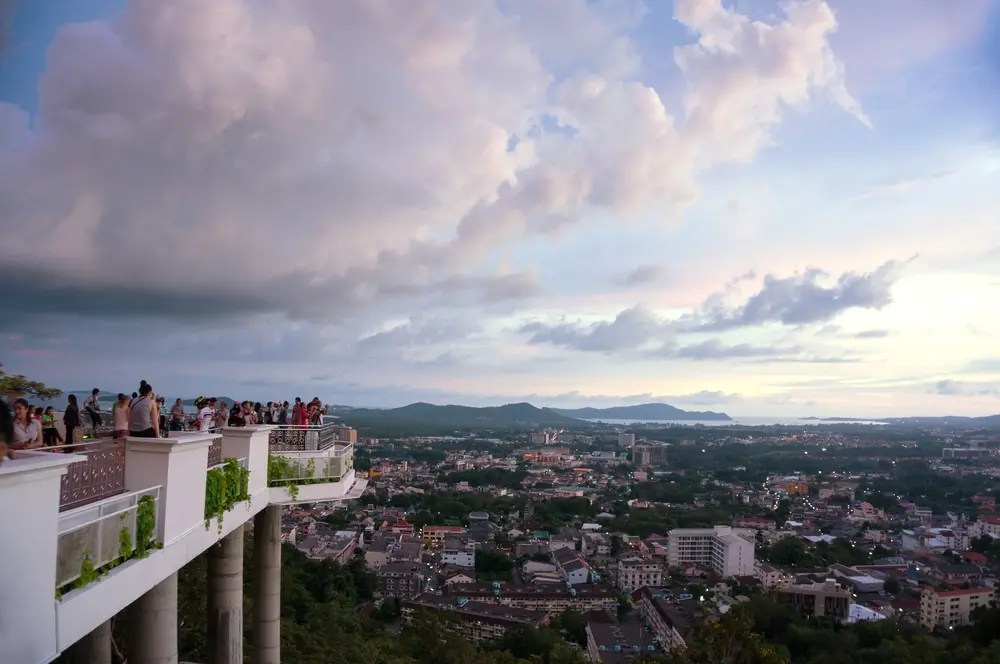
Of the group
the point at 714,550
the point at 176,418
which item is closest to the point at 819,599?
the point at 714,550

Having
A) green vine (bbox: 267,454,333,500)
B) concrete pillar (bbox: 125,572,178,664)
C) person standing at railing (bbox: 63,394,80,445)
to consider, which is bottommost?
concrete pillar (bbox: 125,572,178,664)

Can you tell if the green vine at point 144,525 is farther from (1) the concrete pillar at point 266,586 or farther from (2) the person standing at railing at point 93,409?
(1) the concrete pillar at point 266,586

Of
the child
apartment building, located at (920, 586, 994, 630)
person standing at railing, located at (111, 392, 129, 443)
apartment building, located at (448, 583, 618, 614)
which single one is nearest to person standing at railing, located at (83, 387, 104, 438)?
the child

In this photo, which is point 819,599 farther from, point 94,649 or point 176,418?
point 94,649

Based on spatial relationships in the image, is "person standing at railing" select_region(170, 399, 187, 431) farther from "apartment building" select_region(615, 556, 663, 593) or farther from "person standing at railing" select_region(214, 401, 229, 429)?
"apartment building" select_region(615, 556, 663, 593)

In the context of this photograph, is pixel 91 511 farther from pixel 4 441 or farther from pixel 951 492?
pixel 951 492

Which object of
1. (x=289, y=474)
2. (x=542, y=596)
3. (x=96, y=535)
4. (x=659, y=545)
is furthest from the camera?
(x=659, y=545)

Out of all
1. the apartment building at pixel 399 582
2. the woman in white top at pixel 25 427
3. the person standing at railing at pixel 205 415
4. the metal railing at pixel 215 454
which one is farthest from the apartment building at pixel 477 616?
the woman in white top at pixel 25 427
